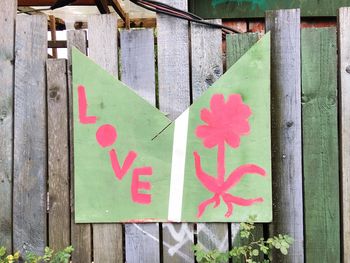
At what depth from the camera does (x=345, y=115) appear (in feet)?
7.91

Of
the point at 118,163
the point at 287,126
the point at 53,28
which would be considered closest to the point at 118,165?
the point at 118,163

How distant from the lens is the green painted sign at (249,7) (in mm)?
3942

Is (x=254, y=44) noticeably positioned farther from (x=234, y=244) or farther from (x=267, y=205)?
(x=234, y=244)

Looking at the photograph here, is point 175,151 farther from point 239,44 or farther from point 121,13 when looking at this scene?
point 121,13

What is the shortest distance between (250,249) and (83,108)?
1.30m

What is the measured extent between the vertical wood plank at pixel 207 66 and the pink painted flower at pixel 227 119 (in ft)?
0.43

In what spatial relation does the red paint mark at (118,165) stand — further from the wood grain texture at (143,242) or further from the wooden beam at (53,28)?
the wooden beam at (53,28)

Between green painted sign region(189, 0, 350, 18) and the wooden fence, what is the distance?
1.56 metres

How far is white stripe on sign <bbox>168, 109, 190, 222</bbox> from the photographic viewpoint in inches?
95.0

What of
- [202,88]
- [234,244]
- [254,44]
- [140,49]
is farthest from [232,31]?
[234,244]

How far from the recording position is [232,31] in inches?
98.0

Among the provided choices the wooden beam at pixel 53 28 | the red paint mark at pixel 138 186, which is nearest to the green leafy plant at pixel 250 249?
the red paint mark at pixel 138 186

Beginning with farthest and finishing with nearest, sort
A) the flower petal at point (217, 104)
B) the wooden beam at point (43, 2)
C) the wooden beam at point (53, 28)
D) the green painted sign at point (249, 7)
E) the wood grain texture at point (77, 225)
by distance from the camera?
the wooden beam at point (53, 28), the wooden beam at point (43, 2), the green painted sign at point (249, 7), the wood grain texture at point (77, 225), the flower petal at point (217, 104)

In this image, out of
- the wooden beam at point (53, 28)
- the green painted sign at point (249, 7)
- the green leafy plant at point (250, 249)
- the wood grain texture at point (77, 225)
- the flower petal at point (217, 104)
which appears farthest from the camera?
the wooden beam at point (53, 28)
